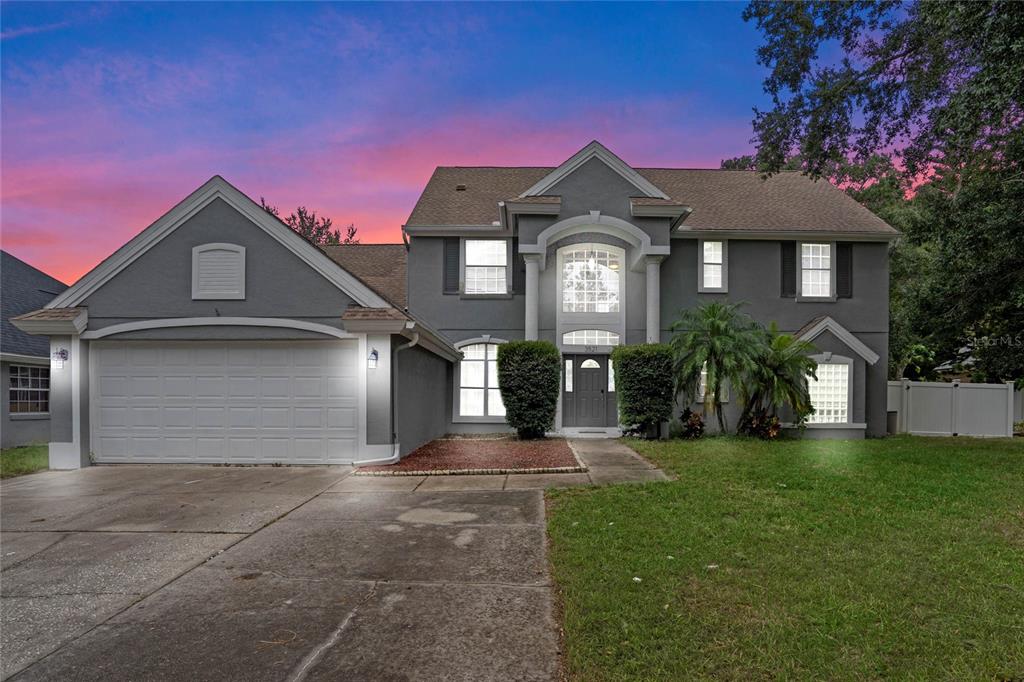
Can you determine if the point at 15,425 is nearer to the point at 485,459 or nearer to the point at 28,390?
the point at 28,390

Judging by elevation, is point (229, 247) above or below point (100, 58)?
below

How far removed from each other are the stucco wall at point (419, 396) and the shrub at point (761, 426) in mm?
7648

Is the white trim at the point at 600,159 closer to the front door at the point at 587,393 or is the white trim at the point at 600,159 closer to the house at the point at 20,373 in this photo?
the front door at the point at 587,393

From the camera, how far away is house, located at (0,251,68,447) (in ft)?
47.5

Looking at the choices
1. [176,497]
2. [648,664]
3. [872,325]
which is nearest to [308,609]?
[648,664]

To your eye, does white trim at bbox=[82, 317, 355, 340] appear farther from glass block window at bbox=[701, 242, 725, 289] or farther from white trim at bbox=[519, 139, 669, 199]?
glass block window at bbox=[701, 242, 725, 289]

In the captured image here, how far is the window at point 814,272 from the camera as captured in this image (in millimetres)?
16000

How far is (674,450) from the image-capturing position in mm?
11523

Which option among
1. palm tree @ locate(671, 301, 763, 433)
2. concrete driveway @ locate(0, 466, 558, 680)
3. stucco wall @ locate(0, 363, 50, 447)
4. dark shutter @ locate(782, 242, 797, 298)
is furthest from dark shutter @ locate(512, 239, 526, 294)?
stucco wall @ locate(0, 363, 50, 447)

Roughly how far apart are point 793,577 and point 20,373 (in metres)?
18.6

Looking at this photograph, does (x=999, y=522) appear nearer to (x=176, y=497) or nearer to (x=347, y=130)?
(x=176, y=497)

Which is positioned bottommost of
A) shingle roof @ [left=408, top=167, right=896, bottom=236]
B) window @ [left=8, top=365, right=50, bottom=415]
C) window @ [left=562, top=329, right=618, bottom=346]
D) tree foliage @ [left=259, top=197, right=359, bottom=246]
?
window @ [left=8, top=365, right=50, bottom=415]

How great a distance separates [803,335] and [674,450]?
6.00 metres

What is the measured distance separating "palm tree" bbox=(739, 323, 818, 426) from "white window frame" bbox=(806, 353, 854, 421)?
4.24ft
